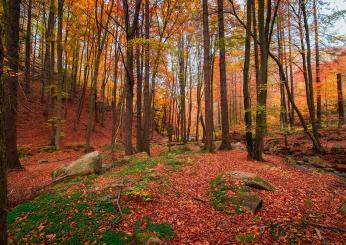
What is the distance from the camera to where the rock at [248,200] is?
189 inches

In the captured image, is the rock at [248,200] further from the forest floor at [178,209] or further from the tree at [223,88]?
the tree at [223,88]

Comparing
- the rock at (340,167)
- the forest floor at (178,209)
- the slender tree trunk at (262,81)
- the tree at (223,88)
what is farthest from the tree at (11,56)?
the rock at (340,167)

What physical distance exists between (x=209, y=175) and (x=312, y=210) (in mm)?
3005

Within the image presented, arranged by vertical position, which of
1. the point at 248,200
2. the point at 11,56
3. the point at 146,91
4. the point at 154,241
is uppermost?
the point at 11,56

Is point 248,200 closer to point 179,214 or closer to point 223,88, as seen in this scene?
point 179,214

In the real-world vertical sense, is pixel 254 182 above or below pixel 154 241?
above

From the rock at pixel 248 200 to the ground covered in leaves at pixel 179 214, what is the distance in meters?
0.10

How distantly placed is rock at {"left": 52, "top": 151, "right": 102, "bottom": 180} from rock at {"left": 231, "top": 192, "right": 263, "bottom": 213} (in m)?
5.30

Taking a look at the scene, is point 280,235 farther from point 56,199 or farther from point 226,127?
point 226,127

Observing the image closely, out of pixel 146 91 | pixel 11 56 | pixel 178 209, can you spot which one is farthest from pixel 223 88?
pixel 11 56

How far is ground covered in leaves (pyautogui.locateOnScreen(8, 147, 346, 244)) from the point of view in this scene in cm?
384

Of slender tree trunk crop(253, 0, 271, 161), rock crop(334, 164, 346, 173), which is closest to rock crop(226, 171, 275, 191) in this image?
slender tree trunk crop(253, 0, 271, 161)

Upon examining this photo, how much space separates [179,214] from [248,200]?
1766 millimetres

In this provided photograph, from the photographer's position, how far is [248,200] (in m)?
5.00
